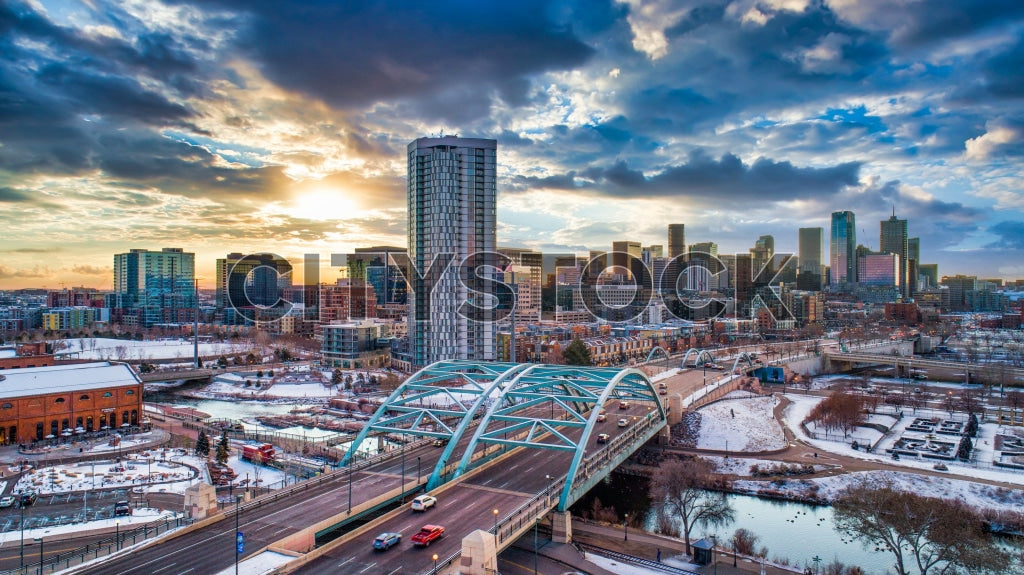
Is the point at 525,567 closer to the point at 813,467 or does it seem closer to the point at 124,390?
the point at 813,467

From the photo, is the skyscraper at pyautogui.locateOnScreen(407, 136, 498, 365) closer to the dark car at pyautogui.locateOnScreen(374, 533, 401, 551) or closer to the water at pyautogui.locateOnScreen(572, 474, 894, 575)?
the water at pyautogui.locateOnScreen(572, 474, 894, 575)

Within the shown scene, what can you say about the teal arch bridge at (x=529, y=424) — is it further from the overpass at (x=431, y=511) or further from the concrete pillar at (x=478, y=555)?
the concrete pillar at (x=478, y=555)

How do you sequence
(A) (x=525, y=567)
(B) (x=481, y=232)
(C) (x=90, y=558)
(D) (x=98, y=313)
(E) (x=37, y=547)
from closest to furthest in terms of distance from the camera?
1. (C) (x=90, y=558)
2. (A) (x=525, y=567)
3. (E) (x=37, y=547)
4. (B) (x=481, y=232)
5. (D) (x=98, y=313)

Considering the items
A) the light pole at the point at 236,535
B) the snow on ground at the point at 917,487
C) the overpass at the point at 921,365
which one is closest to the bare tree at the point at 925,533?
the snow on ground at the point at 917,487

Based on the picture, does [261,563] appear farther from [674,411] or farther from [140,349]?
[140,349]

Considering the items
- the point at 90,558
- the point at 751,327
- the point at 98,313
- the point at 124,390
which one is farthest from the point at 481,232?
the point at 98,313

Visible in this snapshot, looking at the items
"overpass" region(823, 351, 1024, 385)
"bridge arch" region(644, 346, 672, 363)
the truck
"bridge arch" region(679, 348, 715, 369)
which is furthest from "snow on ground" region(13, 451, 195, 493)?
"overpass" region(823, 351, 1024, 385)

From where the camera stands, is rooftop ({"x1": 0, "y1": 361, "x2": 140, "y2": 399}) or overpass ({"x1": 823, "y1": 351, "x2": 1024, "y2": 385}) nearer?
rooftop ({"x1": 0, "y1": 361, "x2": 140, "y2": 399})

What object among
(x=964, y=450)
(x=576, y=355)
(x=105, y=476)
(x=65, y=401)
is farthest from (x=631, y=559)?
(x=576, y=355)
